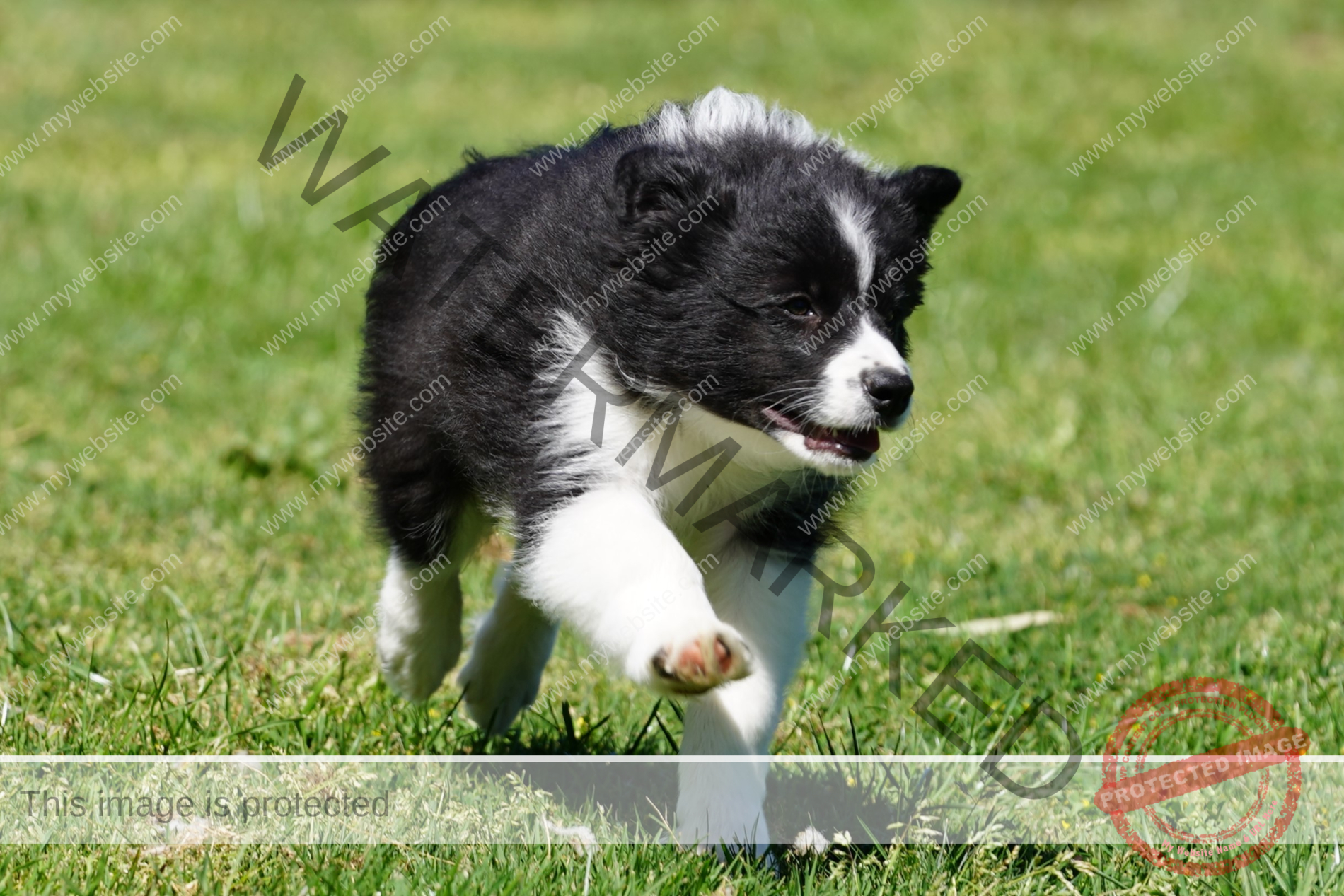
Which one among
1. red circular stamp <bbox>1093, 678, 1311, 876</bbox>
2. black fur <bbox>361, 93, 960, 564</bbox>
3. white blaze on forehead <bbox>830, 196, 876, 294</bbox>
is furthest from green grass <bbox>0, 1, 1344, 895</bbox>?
white blaze on forehead <bbox>830, 196, 876, 294</bbox>

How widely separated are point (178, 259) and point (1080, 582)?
17.1ft

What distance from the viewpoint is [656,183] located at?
10.3 ft

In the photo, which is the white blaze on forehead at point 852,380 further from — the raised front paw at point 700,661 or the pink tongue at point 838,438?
the raised front paw at point 700,661

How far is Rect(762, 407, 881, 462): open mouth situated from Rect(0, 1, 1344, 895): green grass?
0.88 meters

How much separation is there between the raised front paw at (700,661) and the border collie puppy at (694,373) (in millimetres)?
94

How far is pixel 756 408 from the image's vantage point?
315 cm

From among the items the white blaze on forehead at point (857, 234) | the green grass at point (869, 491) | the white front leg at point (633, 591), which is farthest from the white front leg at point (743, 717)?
the white blaze on forehead at point (857, 234)

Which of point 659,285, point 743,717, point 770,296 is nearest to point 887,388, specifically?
point 770,296

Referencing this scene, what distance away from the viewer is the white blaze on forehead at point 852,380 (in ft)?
9.89

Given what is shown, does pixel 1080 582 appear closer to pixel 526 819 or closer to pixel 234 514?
pixel 526 819

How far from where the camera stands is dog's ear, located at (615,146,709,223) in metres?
3.14

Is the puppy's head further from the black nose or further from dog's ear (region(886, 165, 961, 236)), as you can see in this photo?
dog's ear (region(886, 165, 961, 236))

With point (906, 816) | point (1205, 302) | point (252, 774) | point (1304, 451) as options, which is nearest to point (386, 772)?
point (252, 774)

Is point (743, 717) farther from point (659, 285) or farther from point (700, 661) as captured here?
point (659, 285)
